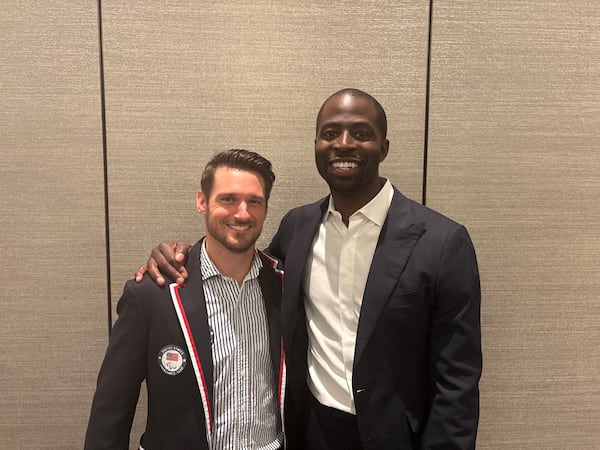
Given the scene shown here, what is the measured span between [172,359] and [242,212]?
46 centimetres

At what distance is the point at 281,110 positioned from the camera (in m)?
1.84

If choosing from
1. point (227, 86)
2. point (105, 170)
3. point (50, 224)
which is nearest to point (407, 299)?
point (227, 86)

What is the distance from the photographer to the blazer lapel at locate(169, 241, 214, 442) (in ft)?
4.27

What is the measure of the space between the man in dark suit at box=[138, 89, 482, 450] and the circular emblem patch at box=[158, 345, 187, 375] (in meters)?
0.20

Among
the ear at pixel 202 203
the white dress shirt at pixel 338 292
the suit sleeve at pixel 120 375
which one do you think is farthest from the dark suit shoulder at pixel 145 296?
the white dress shirt at pixel 338 292

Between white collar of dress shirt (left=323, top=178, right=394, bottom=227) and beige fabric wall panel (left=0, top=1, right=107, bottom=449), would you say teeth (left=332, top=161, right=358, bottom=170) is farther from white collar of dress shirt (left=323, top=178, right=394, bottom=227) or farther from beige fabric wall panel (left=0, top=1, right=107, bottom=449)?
beige fabric wall panel (left=0, top=1, right=107, bottom=449)

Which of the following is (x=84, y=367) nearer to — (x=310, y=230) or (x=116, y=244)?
(x=116, y=244)

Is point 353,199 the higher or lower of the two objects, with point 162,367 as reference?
higher

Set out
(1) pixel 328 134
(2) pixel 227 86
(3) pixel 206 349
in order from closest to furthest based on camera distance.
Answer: (3) pixel 206 349 < (1) pixel 328 134 < (2) pixel 227 86

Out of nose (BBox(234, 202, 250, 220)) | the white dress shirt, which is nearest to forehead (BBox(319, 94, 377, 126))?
the white dress shirt

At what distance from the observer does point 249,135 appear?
1.85m

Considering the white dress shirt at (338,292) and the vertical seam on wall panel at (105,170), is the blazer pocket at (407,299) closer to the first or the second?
the white dress shirt at (338,292)

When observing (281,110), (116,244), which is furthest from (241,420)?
(281,110)

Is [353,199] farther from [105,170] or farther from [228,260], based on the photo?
[105,170]
